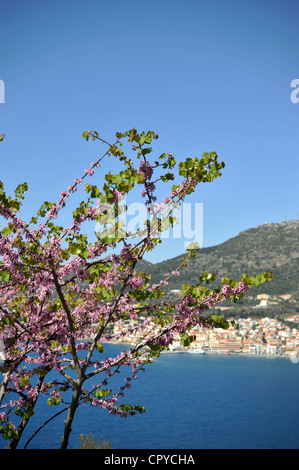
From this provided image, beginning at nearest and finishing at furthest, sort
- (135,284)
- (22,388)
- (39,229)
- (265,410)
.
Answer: (135,284), (39,229), (22,388), (265,410)

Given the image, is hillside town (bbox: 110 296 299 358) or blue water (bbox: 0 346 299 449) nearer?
blue water (bbox: 0 346 299 449)

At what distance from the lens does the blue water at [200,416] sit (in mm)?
41562

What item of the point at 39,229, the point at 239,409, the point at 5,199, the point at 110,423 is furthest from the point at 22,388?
the point at 239,409

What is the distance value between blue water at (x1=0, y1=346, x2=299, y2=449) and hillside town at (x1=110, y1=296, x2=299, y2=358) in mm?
38915

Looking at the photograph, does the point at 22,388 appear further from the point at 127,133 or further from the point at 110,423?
the point at 110,423

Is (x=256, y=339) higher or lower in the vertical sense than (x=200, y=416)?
higher

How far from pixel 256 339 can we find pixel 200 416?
101647mm

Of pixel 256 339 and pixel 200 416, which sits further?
pixel 256 339

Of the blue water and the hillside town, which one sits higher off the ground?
the hillside town

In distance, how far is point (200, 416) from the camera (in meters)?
56.2

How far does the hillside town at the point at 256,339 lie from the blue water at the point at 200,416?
38.9m

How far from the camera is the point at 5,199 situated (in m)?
4.29

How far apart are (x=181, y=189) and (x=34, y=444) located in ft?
120

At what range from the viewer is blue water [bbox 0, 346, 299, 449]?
136 ft
